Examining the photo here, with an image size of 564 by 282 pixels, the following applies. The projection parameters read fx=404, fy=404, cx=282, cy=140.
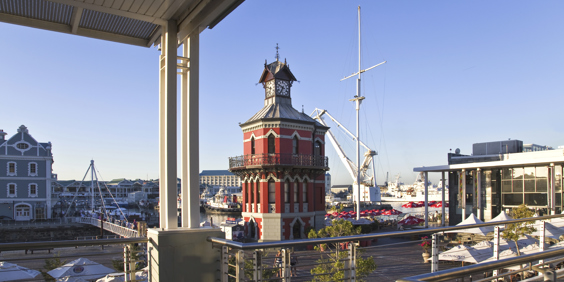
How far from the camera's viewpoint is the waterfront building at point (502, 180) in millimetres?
26594

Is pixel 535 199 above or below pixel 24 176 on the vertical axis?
below

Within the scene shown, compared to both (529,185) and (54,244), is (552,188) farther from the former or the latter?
(54,244)

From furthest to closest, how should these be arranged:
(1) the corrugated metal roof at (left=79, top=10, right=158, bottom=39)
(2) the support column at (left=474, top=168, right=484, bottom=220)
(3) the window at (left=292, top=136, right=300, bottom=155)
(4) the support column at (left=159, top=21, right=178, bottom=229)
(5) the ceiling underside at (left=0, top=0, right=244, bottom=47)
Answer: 1. (2) the support column at (left=474, top=168, right=484, bottom=220)
2. (3) the window at (left=292, top=136, right=300, bottom=155)
3. (1) the corrugated metal roof at (left=79, top=10, right=158, bottom=39)
4. (4) the support column at (left=159, top=21, right=178, bottom=229)
5. (5) the ceiling underside at (left=0, top=0, right=244, bottom=47)

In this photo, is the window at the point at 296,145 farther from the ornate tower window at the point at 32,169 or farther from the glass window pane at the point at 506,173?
the ornate tower window at the point at 32,169

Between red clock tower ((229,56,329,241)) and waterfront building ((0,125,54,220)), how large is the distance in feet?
108

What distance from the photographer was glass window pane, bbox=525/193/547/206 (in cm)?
2745

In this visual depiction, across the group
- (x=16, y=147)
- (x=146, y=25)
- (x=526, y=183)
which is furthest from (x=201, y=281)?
(x=16, y=147)

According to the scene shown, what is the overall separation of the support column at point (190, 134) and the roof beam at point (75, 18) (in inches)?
48.5

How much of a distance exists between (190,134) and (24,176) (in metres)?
53.4

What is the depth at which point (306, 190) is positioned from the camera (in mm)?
28750

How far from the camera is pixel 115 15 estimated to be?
16.4 ft

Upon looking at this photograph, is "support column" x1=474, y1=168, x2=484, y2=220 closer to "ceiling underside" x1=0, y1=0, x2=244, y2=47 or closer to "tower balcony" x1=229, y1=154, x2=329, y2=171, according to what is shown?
"tower balcony" x1=229, y1=154, x2=329, y2=171

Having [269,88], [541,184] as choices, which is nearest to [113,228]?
[269,88]

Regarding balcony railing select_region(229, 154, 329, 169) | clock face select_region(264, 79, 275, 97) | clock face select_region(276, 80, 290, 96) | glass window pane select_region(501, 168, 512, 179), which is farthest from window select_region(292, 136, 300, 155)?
glass window pane select_region(501, 168, 512, 179)
